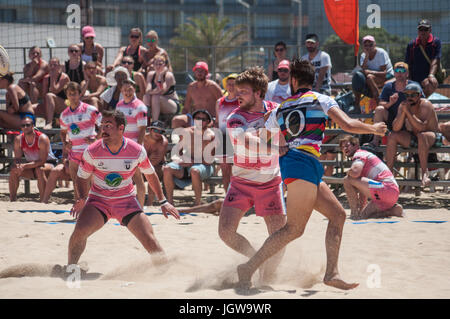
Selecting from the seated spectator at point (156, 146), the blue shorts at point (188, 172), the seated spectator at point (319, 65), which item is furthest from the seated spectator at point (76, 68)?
the seated spectator at point (319, 65)

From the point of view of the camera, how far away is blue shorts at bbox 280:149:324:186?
4.13m

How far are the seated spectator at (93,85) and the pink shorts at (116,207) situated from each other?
517cm

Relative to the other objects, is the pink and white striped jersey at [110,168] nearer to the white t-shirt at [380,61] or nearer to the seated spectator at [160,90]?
the seated spectator at [160,90]

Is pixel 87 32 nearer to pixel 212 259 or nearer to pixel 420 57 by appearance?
pixel 420 57

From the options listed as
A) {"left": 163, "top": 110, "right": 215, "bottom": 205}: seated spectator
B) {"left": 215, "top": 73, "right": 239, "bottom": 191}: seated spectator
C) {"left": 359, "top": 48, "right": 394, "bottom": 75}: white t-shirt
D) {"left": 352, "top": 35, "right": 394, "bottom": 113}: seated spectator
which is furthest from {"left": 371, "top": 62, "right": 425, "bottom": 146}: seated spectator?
{"left": 163, "top": 110, "right": 215, "bottom": 205}: seated spectator

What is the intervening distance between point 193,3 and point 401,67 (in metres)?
40.2

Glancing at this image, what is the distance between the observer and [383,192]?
751 centimetres

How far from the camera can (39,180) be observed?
31.1ft

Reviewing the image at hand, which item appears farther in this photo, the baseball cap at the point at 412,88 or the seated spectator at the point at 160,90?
the seated spectator at the point at 160,90

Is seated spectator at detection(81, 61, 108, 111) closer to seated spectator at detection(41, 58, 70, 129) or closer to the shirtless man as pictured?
seated spectator at detection(41, 58, 70, 129)

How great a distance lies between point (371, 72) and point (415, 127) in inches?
56.0

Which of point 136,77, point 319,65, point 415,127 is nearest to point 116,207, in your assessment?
point 415,127

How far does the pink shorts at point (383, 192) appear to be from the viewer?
24.6 ft
